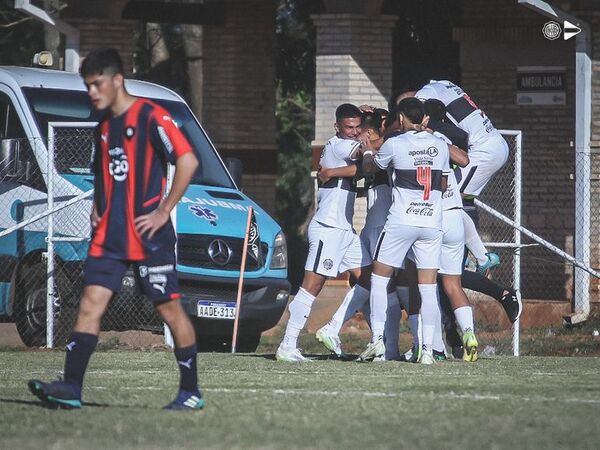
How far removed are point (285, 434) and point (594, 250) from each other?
1193cm

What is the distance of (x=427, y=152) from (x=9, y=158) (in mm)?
4677

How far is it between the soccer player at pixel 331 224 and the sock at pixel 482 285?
1.44m

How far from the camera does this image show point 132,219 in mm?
7961

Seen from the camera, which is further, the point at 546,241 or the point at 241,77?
the point at 241,77

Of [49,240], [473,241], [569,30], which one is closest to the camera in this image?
[473,241]

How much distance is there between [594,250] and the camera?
60.3 ft

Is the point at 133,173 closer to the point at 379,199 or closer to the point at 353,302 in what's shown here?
the point at 379,199

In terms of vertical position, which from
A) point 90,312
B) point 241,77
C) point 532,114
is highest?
point 241,77

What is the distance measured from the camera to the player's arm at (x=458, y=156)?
12172mm

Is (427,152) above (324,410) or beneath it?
above

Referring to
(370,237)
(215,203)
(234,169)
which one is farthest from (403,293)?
(234,169)

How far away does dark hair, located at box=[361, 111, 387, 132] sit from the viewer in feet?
41.2

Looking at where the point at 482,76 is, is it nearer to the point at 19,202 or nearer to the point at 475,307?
the point at 475,307

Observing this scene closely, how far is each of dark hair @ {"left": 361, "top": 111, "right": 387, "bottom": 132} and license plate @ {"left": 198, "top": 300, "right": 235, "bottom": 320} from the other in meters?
2.55
